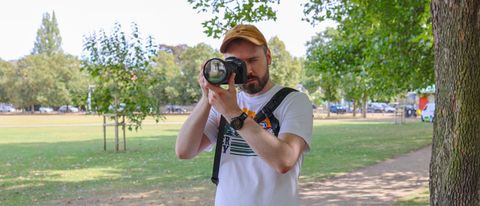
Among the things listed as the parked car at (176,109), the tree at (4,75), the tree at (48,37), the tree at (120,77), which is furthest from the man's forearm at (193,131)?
the tree at (48,37)

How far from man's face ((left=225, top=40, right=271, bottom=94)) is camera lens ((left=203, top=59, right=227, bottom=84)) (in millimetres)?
163

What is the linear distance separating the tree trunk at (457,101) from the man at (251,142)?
1.93 m

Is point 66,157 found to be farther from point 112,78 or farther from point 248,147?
point 248,147

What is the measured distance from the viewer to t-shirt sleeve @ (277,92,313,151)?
1.95m

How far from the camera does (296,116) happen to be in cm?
197

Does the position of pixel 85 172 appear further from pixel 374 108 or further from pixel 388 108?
pixel 374 108

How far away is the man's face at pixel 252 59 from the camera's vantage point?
196 centimetres

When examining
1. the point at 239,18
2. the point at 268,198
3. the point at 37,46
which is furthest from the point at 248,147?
the point at 37,46

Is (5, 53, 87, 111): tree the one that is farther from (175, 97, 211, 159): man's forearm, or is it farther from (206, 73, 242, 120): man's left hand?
(206, 73, 242, 120): man's left hand

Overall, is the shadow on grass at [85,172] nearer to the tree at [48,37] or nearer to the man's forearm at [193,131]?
the man's forearm at [193,131]

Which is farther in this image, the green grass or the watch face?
the green grass

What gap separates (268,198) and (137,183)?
7.46 m

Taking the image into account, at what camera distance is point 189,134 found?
2078 mm

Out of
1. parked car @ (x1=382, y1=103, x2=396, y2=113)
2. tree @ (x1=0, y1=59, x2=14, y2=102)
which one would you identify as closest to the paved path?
tree @ (x1=0, y1=59, x2=14, y2=102)
